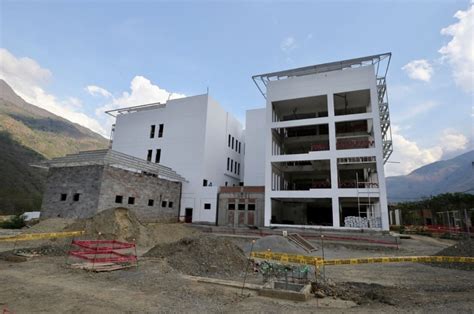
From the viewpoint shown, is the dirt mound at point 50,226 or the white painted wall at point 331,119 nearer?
the dirt mound at point 50,226

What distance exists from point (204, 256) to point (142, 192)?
1866 cm

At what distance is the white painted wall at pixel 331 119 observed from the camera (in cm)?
2530

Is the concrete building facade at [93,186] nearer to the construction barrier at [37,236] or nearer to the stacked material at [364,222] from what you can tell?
the construction barrier at [37,236]

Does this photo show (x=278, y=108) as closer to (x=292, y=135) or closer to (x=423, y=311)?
(x=292, y=135)

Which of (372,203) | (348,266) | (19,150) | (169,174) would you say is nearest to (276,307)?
(348,266)

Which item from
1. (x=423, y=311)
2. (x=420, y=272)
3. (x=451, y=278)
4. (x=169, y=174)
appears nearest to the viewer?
(x=423, y=311)

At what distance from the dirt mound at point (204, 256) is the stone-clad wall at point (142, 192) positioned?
1365 cm

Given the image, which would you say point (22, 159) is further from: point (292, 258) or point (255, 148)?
point (292, 258)

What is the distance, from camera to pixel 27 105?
12762 centimetres

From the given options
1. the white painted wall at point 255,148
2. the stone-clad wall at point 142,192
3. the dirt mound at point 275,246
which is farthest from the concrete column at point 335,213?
the stone-clad wall at point 142,192

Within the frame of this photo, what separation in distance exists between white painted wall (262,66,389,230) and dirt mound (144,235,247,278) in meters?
16.8

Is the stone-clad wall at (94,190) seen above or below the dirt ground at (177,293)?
above

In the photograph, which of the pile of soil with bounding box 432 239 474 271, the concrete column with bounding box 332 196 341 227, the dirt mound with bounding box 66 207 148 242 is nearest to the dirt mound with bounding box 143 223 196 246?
the dirt mound with bounding box 66 207 148 242

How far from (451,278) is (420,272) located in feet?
4.47
